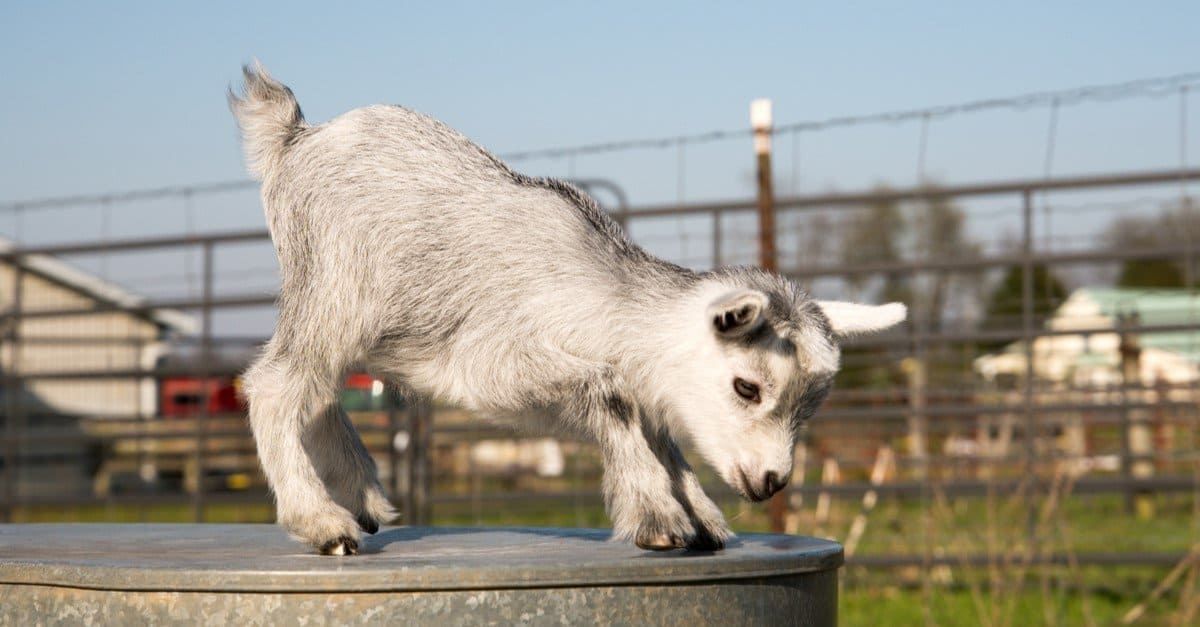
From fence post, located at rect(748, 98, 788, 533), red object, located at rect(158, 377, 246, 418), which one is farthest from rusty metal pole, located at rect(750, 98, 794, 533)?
red object, located at rect(158, 377, 246, 418)

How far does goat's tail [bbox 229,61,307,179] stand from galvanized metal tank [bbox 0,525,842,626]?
1.03 meters

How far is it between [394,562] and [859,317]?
1130 millimetres

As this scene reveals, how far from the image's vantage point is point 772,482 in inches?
102

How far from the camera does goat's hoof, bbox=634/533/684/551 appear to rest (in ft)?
8.50

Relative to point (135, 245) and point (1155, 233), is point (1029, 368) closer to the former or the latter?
point (1155, 233)

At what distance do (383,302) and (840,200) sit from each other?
15.5 ft

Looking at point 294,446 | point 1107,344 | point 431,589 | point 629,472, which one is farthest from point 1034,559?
point 1107,344

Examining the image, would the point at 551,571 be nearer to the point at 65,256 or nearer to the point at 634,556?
the point at 634,556

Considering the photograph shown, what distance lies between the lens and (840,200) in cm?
716

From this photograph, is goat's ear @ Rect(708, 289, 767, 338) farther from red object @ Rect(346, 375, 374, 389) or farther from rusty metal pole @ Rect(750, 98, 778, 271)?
rusty metal pole @ Rect(750, 98, 778, 271)

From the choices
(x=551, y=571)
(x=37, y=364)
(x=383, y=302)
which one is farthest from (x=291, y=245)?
(x=37, y=364)

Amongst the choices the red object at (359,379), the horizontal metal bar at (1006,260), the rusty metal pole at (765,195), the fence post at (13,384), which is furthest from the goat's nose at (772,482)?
the fence post at (13,384)

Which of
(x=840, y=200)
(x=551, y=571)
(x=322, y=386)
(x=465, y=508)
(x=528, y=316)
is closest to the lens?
(x=551, y=571)

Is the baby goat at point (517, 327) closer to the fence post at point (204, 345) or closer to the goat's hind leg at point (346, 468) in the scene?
the goat's hind leg at point (346, 468)
